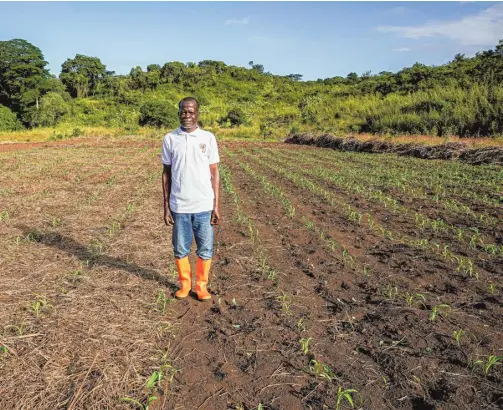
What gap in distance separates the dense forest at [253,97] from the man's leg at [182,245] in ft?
58.6

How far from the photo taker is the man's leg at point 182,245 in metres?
3.51

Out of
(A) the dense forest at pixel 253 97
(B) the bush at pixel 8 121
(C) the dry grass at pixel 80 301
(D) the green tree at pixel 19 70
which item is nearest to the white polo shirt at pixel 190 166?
Result: (C) the dry grass at pixel 80 301

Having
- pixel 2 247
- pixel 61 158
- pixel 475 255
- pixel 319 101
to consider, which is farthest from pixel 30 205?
pixel 319 101

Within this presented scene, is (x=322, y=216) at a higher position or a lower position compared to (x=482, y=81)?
lower

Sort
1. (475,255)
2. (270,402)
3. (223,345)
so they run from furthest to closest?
1. (475,255)
2. (223,345)
3. (270,402)

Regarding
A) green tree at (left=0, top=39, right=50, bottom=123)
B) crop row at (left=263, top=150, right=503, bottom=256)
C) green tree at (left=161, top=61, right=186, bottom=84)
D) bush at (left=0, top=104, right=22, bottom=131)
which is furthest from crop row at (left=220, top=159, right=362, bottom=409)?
green tree at (left=161, top=61, right=186, bottom=84)

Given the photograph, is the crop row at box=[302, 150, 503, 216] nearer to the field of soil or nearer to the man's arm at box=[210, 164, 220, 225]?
the field of soil

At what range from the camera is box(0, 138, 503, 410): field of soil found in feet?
7.99

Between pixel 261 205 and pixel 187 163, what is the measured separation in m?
4.60

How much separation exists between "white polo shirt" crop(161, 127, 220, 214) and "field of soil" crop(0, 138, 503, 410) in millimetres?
954

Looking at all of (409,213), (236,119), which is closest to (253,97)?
(236,119)

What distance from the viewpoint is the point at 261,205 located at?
7898mm

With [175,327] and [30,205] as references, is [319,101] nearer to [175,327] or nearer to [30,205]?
[30,205]

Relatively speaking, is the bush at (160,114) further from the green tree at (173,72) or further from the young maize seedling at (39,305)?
the young maize seedling at (39,305)
